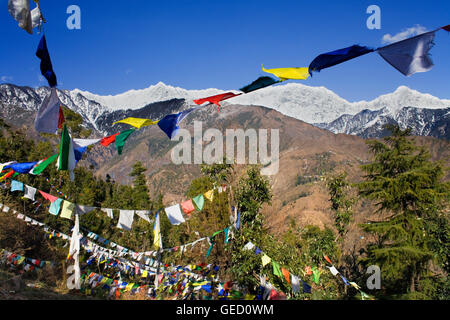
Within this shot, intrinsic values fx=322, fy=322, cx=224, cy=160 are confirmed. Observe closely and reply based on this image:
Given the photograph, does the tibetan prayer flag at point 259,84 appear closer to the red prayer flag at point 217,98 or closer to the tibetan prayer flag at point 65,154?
the red prayer flag at point 217,98

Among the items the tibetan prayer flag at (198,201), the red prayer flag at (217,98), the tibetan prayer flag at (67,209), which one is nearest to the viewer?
the red prayer flag at (217,98)

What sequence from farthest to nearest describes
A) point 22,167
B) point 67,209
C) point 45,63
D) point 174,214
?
point 174,214 < point 67,209 < point 22,167 < point 45,63

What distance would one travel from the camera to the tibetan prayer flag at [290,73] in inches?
202

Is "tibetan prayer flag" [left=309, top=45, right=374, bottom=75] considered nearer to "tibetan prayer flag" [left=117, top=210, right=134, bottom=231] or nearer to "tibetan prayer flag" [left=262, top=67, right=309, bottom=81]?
"tibetan prayer flag" [left=262, top=67, right=309, bottom=81]

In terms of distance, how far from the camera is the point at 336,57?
4898 mm

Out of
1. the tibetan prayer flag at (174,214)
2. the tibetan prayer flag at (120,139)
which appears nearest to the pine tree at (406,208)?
the tibetan prayer flag at (174,214)

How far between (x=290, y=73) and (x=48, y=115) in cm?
470

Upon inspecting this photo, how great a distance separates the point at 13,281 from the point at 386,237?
54.1 ft

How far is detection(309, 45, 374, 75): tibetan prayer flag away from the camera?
477 cm

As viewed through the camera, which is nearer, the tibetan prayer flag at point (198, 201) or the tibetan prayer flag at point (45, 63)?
the tibetan prayer flag at point (45, 63)

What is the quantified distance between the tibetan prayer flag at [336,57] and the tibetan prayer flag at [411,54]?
30cm

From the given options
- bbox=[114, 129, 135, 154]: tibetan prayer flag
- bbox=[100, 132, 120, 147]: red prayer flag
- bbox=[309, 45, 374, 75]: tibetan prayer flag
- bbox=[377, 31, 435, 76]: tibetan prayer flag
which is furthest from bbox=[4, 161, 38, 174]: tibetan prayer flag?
bbox=[377, 31, 435, 76]: tibetan prayer flag

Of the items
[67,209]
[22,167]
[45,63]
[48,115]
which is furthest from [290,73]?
[67,209]

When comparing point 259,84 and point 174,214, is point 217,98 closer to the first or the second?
point 259,84
